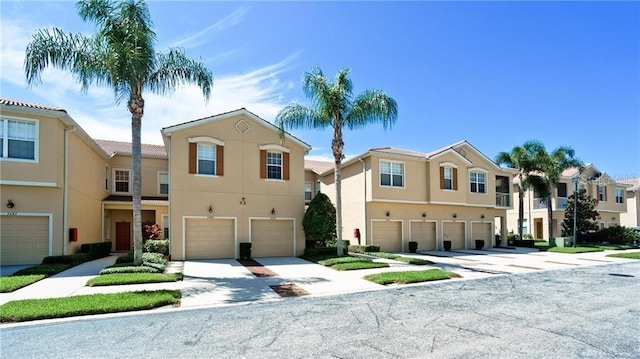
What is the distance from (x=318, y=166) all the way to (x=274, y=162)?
40.5 feet

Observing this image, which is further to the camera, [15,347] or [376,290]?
[376,290]

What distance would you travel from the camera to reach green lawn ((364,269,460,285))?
468 inches

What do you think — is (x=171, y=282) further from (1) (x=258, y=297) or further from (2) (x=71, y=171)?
(2) (x=71, y=171)

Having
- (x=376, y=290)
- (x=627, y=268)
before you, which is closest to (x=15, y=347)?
(x=376, y=290)

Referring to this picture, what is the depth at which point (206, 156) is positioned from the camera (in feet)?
60.9

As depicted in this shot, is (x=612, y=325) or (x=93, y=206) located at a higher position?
(x=93, y=206)

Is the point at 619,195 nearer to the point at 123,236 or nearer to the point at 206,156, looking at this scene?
the point at 206,156

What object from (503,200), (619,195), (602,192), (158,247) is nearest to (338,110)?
(158,247)

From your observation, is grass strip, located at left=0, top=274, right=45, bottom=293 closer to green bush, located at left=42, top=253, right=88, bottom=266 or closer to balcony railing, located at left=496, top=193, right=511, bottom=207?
green bush, located at left=42, top=253, right=88, bottom=266

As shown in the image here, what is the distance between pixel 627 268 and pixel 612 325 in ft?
38.9

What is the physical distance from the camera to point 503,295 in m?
9.95

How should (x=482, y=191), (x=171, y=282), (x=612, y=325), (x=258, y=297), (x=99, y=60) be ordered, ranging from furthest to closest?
(x=482, y=191) < (x=99, y=60) < (x=171, y=282) < (x=258, y=297) < (x=612, y=325)

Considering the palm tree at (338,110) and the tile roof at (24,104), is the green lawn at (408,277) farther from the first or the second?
the tile roof at (24,104)

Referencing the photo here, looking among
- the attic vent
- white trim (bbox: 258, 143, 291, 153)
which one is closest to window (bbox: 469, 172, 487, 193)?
white trim (bbox: 258, 143, 291, 153)
